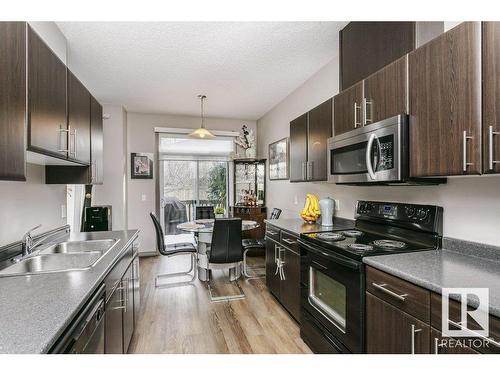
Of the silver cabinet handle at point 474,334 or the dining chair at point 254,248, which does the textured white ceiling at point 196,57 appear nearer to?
the dining chair at point 254,248

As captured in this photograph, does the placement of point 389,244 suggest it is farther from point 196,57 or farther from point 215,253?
point 196,57

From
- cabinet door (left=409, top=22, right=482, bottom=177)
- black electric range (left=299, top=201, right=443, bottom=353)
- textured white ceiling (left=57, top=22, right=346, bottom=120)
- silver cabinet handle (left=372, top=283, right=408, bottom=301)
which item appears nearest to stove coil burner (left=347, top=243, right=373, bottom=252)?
black electric range (left=299, top=201, right=443, bottom=353)

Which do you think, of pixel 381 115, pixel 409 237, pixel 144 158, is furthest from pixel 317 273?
pixel 144 158

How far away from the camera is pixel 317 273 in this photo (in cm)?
201

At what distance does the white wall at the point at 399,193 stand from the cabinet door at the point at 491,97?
447mm

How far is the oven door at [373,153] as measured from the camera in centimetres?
152

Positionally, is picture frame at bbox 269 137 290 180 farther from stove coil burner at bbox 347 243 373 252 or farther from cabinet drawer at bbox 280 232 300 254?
stove coil burner at bbox 347 243 373 252

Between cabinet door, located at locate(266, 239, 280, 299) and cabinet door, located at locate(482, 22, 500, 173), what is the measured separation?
1999 mm

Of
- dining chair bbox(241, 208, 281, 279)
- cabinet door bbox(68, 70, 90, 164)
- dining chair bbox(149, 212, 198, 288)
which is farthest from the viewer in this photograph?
dining chair bbox(241, 208, 281, 279)

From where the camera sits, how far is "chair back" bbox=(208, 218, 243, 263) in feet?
9.87

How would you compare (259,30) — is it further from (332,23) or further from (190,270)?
(190,270)
